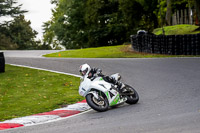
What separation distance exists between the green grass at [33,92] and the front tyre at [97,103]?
149 cm

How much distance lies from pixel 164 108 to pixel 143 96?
7.78 ft

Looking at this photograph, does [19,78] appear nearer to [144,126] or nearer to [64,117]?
[64,117]

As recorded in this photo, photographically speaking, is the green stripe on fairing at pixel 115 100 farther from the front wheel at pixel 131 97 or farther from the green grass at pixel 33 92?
the green grass at pixel 33 92

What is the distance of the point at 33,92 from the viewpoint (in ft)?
43.4

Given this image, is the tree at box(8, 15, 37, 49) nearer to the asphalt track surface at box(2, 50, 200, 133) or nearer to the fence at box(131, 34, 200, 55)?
the fence at box(131, 34, 200, 55)

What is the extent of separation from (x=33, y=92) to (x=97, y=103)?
4287mm

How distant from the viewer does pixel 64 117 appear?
9.27 metres

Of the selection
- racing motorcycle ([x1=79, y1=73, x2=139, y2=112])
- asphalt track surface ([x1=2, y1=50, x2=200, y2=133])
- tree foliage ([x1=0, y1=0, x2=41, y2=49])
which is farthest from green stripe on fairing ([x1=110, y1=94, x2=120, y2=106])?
tree foliage ([x1=0, y1=0, x2=41, y2=49])

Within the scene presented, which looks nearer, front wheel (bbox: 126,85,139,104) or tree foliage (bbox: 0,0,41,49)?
front wheel (bbox: 126,85,139,104)

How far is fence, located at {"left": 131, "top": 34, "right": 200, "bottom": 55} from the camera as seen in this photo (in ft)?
74.1

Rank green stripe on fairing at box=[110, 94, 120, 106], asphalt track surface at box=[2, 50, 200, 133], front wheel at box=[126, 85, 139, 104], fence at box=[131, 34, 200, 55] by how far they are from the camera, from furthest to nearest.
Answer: fence at box=[131, 34, 200, 55] → front wheel at box=[126, 85, 139, 104] → green stripe on fairing at box=[110, 94, 120, 106] → asphalt track surface at box=[2, 50, 200, 133]

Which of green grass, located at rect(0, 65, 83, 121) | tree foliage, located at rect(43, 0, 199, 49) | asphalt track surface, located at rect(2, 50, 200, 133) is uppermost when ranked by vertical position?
tree foliage, located at rect(43, 0, 199, 49)

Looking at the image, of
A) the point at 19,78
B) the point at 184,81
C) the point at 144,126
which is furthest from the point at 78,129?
the point at 19,78

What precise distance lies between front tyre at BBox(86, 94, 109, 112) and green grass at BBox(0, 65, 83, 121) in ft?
4.88
